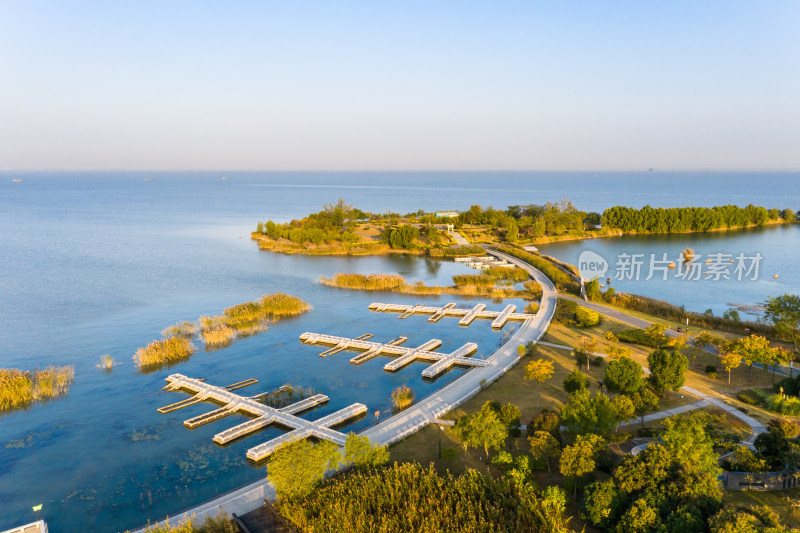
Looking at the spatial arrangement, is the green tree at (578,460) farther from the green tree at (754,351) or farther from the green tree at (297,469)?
the green tree at (754,351)

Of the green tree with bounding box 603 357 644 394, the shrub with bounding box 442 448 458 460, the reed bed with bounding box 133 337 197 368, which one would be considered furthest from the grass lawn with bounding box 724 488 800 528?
the reed bed with bounding box 133 337 197 368

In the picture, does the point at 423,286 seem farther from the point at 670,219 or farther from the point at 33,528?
the point at 670,219

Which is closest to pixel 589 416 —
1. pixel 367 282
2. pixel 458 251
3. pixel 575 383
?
pixel 575 383

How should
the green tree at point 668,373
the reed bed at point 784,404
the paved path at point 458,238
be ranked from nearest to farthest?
the reed bed at point 784,404, the green tree at point 668,373, the paved path at point 458,238

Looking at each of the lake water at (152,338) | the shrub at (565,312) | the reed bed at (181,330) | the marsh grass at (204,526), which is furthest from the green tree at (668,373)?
the reed bed at (181,330)

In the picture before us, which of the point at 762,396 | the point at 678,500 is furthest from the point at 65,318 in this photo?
the point at 762,396

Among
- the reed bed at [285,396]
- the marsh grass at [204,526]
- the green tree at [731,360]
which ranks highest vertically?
the green tree at [731,360]

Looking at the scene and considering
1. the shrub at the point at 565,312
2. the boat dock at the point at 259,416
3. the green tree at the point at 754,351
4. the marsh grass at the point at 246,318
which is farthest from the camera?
the shrub at the point at 565,312

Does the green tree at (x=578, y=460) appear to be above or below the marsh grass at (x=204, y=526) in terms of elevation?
above

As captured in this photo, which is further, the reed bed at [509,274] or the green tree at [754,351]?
the reed bed at [509,274]
